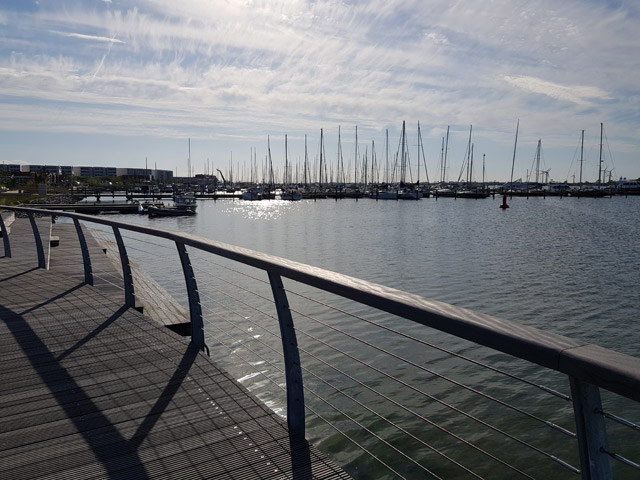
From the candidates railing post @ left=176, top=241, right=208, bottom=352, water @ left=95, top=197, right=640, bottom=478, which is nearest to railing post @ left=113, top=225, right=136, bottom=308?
water @ left=95, top=197, right=640, bottom=478

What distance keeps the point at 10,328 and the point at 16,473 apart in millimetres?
3466

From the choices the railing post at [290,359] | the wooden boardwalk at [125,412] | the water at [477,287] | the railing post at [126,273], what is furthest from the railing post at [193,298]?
the railing post at [126,273]

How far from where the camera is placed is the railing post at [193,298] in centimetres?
477

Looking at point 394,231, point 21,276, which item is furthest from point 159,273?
point 394,231

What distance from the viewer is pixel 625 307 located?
1553 centimetres

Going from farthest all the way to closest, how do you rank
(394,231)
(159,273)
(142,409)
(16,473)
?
(394,231), (159,273), (142,409), (16,473)

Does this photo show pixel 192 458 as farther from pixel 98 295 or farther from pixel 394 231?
pixel 394 231

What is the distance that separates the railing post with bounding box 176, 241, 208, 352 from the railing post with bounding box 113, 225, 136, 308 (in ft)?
5.98

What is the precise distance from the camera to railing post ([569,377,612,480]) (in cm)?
146

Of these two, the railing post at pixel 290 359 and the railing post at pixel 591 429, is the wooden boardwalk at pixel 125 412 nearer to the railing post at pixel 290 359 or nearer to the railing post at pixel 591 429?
the railing post at pixel 290 359

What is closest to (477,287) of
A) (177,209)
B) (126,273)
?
(126,273)

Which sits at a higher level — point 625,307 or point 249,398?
point 249,398

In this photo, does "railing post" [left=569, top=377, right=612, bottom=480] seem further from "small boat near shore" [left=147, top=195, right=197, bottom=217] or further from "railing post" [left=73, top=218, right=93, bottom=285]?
"small boat near shore" [left=147, top=195, right=197, bottom=217]

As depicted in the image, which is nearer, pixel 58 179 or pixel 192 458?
pixel 192 458
